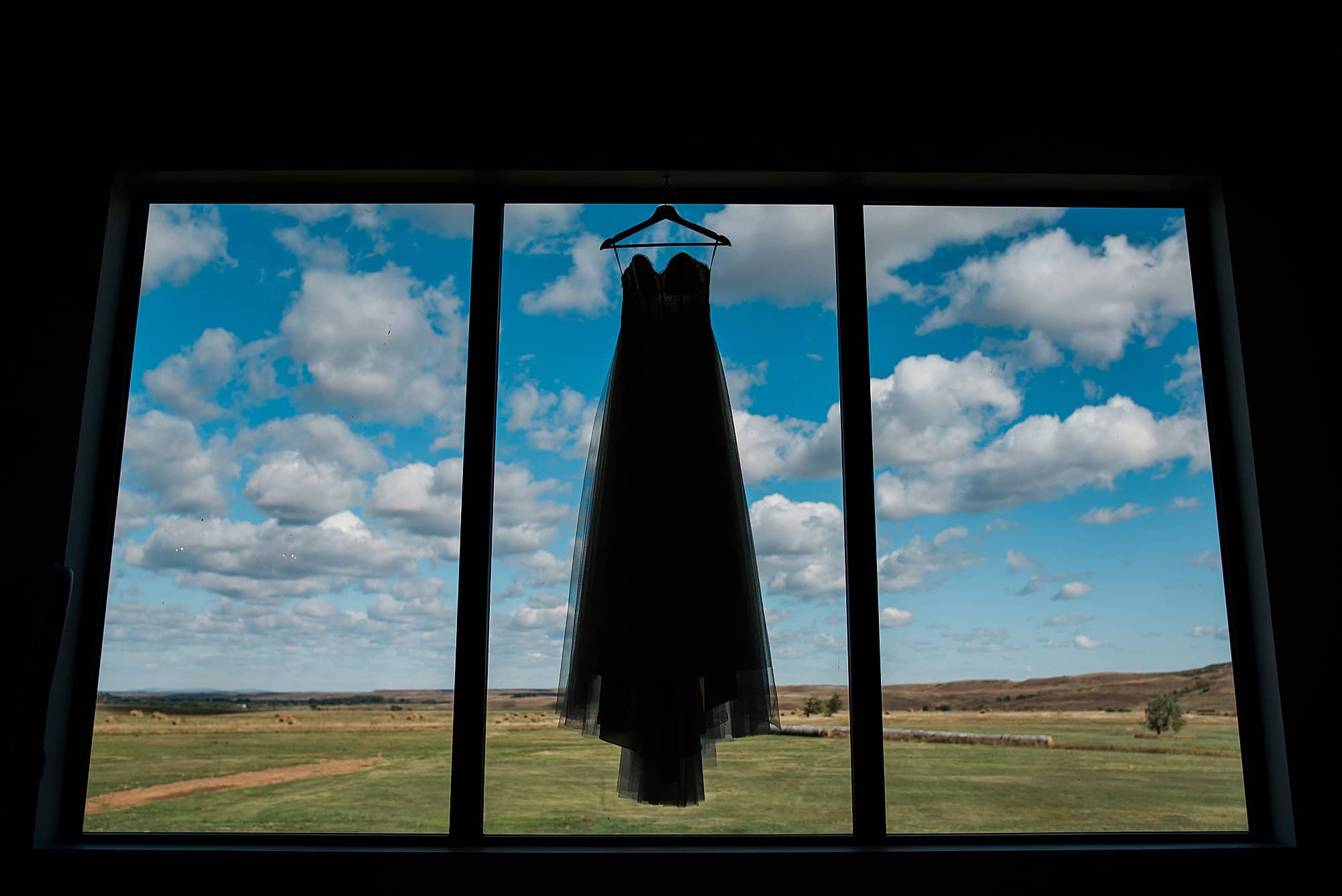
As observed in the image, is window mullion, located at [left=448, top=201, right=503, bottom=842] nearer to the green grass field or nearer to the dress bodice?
the green grass field

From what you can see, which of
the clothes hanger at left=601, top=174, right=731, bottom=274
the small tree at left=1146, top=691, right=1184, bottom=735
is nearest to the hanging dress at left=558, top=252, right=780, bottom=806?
the clothes hanger at left=601, top=174, right=731, bottom=274

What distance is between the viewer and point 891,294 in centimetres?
249

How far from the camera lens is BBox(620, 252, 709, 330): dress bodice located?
7.11 feet

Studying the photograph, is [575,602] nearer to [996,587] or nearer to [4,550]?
[996,587]

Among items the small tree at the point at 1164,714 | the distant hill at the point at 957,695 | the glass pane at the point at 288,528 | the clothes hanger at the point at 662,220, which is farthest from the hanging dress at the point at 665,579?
the small tree at the point at 1164,714

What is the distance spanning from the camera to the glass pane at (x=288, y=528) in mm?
2236

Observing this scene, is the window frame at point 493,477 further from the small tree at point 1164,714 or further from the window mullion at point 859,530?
the small tree at point 1164,714

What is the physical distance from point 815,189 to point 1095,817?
5.96 ft

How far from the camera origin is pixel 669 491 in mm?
2039

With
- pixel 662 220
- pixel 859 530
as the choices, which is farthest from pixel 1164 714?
pixel 662 220

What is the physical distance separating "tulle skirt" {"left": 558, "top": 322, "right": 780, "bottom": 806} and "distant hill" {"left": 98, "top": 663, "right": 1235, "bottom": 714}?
0.34m

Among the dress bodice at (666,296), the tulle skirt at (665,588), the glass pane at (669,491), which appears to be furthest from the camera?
the dress bodice at (666,296)

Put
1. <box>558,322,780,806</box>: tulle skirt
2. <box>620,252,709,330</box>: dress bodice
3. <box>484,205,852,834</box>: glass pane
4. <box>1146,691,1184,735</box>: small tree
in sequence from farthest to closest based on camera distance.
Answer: <box>1146,691,1184,735</box>: small tree
<box>620,252,709,330</box>: dress bodice
<box>484,205,852,834</box>: glass pane
<box>558,322,780,806</box>: tulle skirt

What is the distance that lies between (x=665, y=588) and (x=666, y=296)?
72cm
